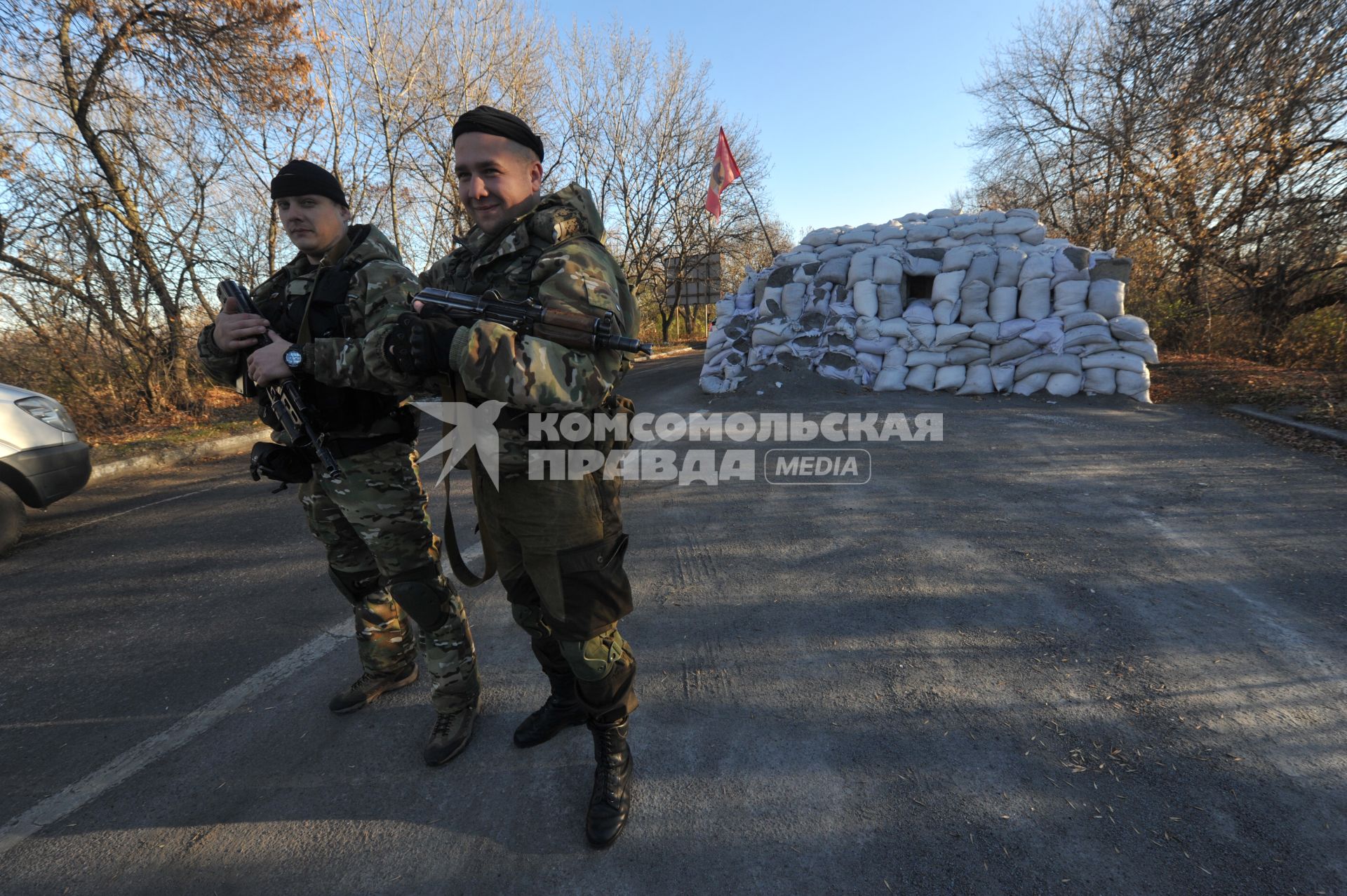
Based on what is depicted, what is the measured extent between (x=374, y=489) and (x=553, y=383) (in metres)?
0.98

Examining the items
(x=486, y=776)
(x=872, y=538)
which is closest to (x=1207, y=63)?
(x=872, y=538)

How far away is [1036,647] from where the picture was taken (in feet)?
8.09

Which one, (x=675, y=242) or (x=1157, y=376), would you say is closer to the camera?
(x=1157, y=376)

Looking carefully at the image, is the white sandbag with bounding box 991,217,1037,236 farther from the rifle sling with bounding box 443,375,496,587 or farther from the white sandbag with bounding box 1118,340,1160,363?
the rifle sling with bounding box 443,375,496,587

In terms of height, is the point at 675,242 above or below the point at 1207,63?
above

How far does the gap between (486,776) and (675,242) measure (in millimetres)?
25869

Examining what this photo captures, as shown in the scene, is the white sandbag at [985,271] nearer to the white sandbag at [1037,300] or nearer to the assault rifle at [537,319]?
the white sandbag at [1037,300]

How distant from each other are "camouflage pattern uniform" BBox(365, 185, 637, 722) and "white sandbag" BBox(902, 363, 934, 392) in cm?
→ 759

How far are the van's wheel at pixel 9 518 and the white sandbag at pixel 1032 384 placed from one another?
33.2ft

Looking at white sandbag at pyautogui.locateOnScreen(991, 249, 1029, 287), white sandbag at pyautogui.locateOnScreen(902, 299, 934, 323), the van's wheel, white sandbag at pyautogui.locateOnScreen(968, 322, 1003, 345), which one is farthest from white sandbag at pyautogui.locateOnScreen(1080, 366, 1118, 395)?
the van's wheel

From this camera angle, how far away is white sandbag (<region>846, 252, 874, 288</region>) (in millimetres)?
8922

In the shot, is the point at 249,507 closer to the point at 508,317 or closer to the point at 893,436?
the point at 508,317

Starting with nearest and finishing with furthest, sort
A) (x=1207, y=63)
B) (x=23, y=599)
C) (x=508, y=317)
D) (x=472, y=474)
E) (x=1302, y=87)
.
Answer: (x=508, y=317), (x=472, y=474), (x=23, y=599), (x=1207, y=63), (x=1302, y=87)

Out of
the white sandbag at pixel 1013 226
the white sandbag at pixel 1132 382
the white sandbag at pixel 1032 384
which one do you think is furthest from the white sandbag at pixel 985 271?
the white sandbag at pixel 1132 382
